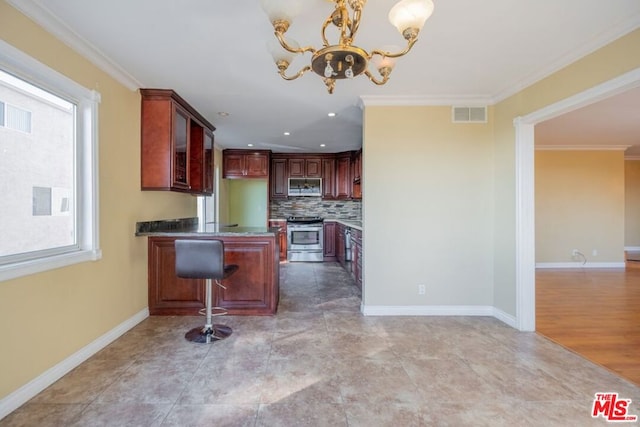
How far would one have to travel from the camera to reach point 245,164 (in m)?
6.56

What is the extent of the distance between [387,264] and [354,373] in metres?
1.46

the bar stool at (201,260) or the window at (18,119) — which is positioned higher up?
the window at (18,119)

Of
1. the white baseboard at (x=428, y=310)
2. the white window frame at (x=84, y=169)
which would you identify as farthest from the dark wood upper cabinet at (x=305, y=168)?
the white window frame at (x=84, y=169)

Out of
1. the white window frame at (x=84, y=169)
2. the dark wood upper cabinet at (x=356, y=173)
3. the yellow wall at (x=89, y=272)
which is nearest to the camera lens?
the yellow wall at (x=89, y=272)

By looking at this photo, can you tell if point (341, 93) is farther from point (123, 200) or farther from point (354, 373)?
point (354, 373)

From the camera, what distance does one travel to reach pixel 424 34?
7.10 ft

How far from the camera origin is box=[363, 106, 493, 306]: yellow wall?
3422mm

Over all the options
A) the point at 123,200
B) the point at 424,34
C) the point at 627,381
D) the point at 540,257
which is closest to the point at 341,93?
the point at 424,34

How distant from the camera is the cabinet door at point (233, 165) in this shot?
6500 millimetres

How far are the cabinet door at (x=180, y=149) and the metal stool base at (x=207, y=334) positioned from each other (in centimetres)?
154

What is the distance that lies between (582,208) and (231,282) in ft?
22.9

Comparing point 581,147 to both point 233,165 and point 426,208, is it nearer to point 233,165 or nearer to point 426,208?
point 426,208

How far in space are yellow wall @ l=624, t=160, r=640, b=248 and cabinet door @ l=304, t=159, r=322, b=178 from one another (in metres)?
7.89

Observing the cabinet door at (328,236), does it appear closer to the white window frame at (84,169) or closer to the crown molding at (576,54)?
the crown molding at (576,54)
